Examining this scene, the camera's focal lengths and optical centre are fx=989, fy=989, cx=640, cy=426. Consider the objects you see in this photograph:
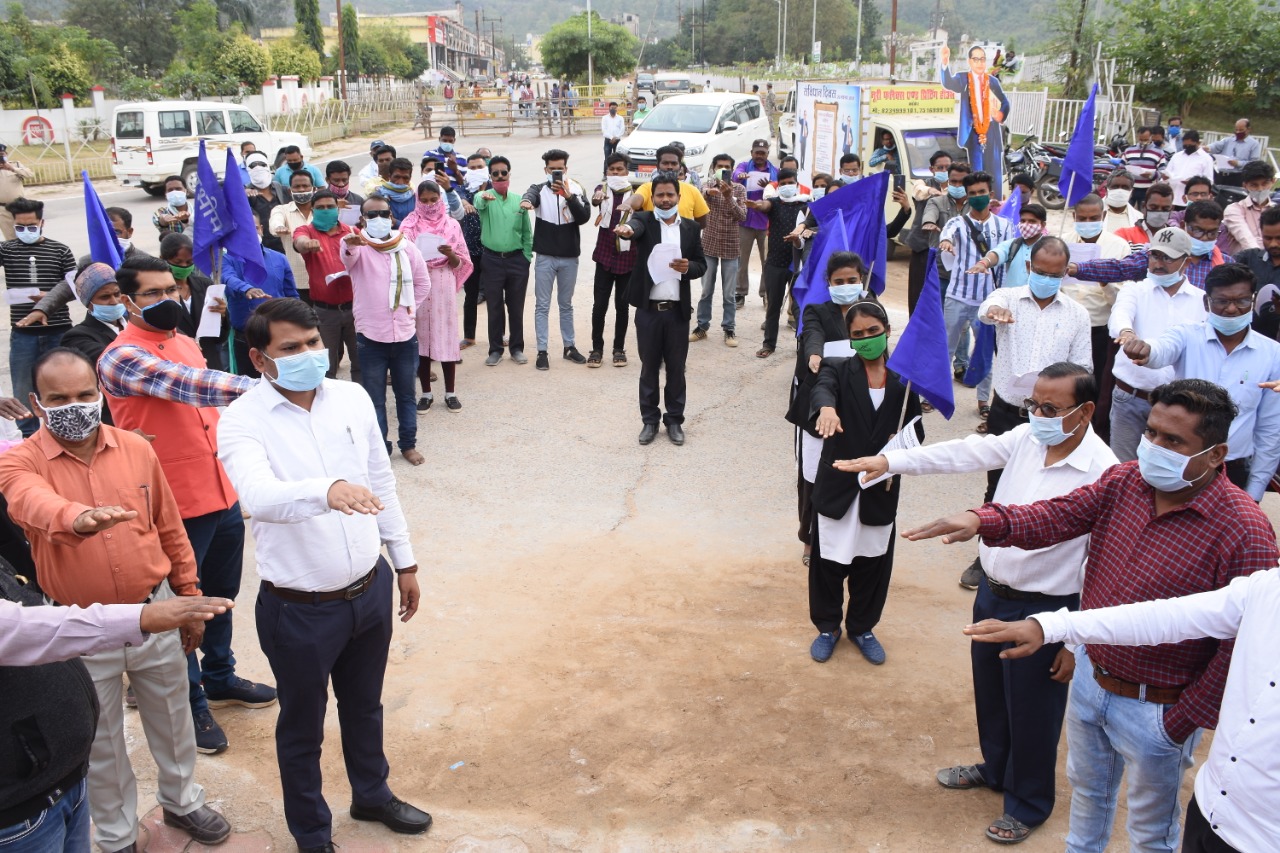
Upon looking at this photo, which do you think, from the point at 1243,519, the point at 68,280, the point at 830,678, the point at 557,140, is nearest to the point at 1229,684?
the point at 1243,519

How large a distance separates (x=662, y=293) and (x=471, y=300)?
326 cm

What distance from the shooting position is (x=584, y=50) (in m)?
50.6

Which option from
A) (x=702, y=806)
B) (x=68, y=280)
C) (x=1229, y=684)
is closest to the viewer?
(x=1229, y=684)

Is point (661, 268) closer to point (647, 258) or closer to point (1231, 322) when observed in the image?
point (647, 258)

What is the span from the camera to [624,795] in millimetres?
4156

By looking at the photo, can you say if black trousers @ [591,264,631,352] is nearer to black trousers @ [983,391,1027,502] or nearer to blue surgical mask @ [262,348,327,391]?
black trousers @ [983,391,1027,502]

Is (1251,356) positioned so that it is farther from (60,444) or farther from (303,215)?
(303,215)

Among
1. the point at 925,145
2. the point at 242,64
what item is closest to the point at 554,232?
the point at 925,145

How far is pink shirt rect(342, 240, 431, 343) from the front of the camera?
7.54 meters

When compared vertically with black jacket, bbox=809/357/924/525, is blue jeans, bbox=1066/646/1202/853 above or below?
below

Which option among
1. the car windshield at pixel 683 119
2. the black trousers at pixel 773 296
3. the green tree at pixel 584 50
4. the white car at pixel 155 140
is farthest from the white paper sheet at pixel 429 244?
the green tree at pixel 584 50

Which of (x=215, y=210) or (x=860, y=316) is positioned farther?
(x=215, y=210)

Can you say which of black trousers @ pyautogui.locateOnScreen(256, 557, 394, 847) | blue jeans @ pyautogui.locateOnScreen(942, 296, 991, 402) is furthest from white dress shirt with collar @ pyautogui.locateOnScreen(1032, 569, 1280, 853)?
blue jeans @ pyautogui.locateOnScreen(942, 296, 991, 402)

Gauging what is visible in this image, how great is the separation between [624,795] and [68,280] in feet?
18.0
